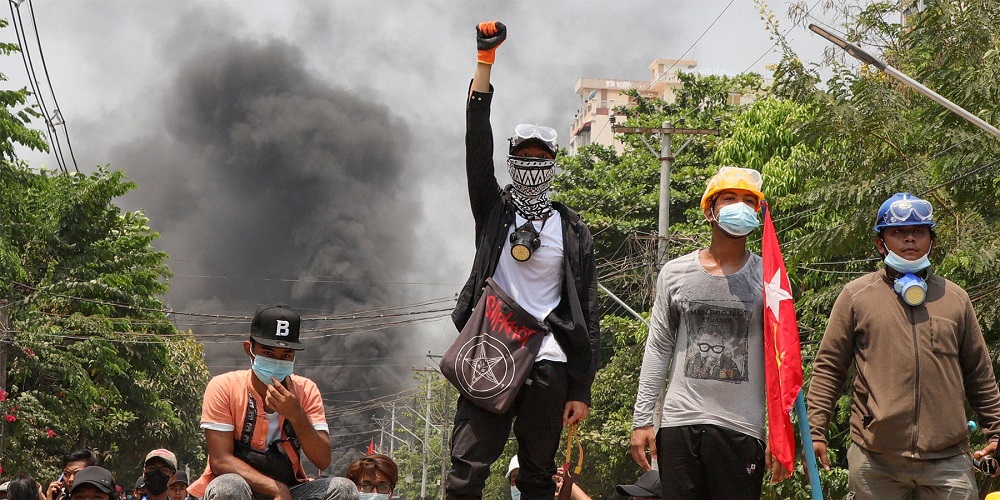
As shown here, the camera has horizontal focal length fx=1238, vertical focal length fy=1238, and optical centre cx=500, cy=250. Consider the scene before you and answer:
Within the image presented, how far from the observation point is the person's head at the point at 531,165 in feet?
18.0

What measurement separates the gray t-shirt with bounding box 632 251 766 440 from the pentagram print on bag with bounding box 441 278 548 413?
0.55 metres

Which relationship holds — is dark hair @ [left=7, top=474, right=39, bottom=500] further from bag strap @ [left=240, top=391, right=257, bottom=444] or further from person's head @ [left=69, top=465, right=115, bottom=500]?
bag strap @ [left=240, top=391, right=257, bottom=444]

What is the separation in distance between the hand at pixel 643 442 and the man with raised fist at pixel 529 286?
0.25m

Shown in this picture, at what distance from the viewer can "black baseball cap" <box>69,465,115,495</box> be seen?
7402 mm

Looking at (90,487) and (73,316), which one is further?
(73,316)

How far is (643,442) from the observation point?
214 inches

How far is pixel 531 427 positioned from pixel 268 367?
4.31ft

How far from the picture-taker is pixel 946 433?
5.40m

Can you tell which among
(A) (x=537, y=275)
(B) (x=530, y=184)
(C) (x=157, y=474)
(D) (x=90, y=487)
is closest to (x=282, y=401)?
(A) (x=537, y=275)

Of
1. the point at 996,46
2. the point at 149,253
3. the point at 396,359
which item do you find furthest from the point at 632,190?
the point at 396,359

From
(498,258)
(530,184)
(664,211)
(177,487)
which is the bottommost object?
(177,487)

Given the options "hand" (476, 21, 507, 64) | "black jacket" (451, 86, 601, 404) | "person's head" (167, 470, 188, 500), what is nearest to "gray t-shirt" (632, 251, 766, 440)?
"black jacket" (451, 86, 601, 404)

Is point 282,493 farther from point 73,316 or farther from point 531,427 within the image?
point 73,316

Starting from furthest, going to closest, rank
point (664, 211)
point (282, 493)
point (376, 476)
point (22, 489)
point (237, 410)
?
point (664, 211) < point (22, 489) < point (376, 476) < point (237, 410) < point (282, 493)
